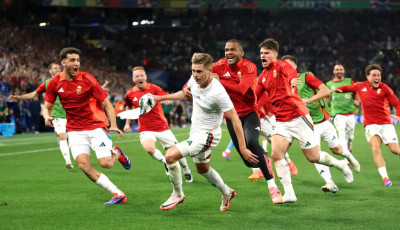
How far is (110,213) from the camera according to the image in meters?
7.98

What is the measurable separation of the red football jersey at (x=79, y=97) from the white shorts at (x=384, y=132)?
5192 millimetres

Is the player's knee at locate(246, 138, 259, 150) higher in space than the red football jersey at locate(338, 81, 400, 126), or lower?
lower

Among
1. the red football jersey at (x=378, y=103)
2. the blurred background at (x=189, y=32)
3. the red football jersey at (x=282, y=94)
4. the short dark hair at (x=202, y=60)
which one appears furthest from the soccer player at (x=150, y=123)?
the blurred background at (x=189, y=32)

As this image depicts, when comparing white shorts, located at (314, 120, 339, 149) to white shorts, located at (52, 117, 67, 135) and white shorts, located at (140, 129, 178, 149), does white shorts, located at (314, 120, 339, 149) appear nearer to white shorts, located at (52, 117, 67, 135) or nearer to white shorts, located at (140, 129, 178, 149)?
white shorts, located at (140, 129, 178, 149)

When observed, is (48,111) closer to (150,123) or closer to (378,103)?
(150,123)

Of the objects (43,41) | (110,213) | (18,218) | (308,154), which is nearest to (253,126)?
(308,154)

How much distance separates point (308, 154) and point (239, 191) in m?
1.67

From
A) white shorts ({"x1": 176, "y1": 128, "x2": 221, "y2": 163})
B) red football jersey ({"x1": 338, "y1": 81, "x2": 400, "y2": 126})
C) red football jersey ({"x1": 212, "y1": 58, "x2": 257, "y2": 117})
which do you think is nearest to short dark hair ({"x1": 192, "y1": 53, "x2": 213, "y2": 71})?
white shorts ({"x1": 176, "y1": 128, "x2": 221, "y2": 163})

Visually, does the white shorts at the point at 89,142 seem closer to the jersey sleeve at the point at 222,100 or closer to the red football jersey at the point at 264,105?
the jersey sleeve at the point at 222,100

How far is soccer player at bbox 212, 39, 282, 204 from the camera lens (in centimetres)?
907

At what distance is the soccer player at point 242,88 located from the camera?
9.07 metres

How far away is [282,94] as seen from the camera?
8742 mm

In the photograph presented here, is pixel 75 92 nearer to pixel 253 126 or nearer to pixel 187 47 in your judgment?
pixel 253 126

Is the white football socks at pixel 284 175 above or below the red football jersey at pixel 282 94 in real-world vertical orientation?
below
